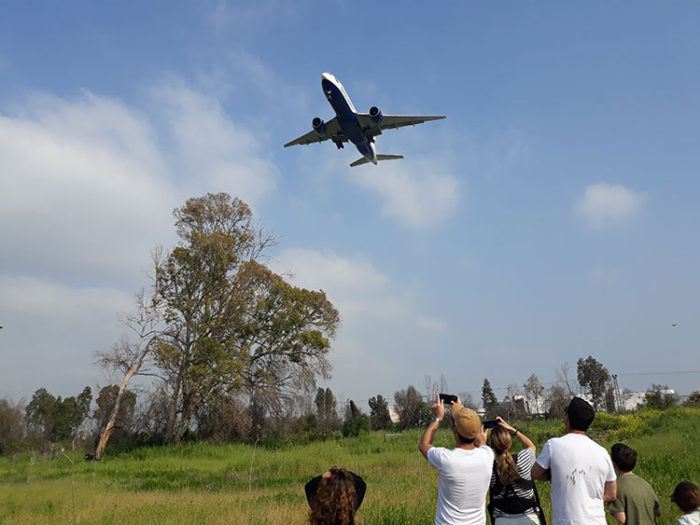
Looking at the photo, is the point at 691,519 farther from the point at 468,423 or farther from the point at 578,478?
the point at 468,423

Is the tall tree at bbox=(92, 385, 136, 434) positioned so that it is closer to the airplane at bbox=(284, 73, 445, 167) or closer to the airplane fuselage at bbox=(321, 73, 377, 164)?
the airplane at bbox=(284, 73, 445, 167)

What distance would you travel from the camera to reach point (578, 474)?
12.5 feet

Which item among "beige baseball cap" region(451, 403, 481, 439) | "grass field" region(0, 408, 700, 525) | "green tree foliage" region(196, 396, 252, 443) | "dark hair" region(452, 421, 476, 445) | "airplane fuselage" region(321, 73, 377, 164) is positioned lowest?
"grass field" region(0, 408, 700, 525)

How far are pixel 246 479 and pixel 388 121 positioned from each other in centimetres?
1825

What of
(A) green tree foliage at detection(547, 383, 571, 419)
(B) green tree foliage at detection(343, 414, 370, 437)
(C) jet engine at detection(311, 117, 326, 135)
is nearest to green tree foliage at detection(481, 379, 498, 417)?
(A) green tree foliage at detection(547, 383, 571, 419)

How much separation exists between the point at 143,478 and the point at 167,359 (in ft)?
33.5

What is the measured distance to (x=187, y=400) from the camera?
29.9 metres

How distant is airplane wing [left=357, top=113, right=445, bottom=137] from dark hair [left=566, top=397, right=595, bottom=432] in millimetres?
20305

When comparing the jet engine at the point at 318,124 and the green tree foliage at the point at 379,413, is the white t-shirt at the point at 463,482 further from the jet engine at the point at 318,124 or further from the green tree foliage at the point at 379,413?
the green tree foliage at the point at 379,413

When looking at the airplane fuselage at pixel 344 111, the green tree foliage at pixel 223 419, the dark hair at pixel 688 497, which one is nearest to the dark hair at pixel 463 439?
the dark hair at pixel 688 497

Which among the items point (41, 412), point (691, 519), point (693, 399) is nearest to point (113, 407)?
point (691, 519)

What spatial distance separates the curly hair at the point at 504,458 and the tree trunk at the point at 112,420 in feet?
98.3

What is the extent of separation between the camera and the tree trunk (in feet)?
91.4

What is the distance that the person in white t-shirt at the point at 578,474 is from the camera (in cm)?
377
